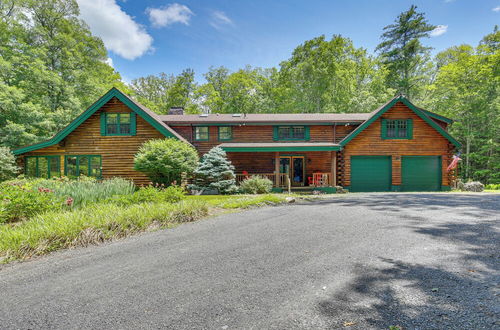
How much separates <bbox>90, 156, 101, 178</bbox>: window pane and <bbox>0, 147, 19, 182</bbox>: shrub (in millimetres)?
4441

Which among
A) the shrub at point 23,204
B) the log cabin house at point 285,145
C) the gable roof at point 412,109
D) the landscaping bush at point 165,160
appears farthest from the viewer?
the gable roof at point 412,109

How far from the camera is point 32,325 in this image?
2.44 meters

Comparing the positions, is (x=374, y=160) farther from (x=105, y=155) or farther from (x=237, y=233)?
(x=105, y=155)

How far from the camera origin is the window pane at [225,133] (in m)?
17.7

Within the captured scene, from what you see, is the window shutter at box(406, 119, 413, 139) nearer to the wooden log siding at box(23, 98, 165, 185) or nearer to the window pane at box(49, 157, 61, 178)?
the wooden log siding at box(23, 98, 165, 185)

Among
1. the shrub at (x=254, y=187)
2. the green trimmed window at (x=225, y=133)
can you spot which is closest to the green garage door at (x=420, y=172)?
the shrub at (x=254, y=187)

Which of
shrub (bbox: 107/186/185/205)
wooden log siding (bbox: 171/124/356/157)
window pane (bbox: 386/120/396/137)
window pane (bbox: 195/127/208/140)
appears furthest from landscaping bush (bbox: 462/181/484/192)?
shrub (bbox: 107/186/185/205)

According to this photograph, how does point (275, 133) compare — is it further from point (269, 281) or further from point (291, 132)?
point (269, 281)

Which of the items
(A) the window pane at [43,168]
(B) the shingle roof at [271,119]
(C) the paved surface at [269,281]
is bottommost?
(C) the paved surface at [269,281]

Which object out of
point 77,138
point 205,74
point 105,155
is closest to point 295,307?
point 105,155

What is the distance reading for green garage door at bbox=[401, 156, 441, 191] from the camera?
1609cm

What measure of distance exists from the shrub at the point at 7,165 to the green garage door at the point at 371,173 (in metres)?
22.4

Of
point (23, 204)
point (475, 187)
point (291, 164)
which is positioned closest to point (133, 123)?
point (23, 204)

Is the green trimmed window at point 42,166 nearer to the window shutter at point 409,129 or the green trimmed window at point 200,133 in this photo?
the green trimmed window at point 200,133
